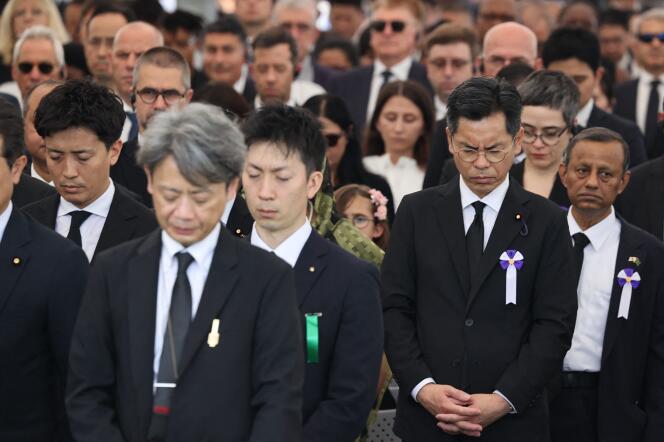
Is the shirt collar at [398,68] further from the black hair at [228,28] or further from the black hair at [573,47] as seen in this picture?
the black hair at [573,47]

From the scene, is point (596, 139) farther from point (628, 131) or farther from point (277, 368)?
point (277, 368)

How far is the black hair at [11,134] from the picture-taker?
496 centimetres

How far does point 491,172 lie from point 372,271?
90 cm

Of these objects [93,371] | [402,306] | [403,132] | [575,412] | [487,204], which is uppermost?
[403,132]

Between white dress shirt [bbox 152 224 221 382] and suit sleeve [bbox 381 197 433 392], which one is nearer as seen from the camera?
white dress shirt [bbox 152 224 221 382]

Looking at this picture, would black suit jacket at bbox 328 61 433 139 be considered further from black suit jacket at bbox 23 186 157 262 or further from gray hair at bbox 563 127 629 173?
black suit jacket at bbox 23 186 157 262

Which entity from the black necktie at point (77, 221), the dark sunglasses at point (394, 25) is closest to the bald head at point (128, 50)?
the dark sunglasses at point (394, 25)

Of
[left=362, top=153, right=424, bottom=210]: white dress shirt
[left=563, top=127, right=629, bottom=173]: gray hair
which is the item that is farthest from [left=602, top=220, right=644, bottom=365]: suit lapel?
[left=362, top=153, right=424, bottom=210]: white dress shirt

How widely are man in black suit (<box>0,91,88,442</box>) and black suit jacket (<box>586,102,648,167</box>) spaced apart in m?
4.14

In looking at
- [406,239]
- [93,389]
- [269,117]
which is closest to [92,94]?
[269,117]

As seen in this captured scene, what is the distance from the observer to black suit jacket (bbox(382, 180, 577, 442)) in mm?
5508

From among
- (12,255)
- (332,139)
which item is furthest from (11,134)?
(332,139)

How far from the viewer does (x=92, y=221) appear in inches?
226

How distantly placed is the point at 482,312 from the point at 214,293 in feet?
5.15
